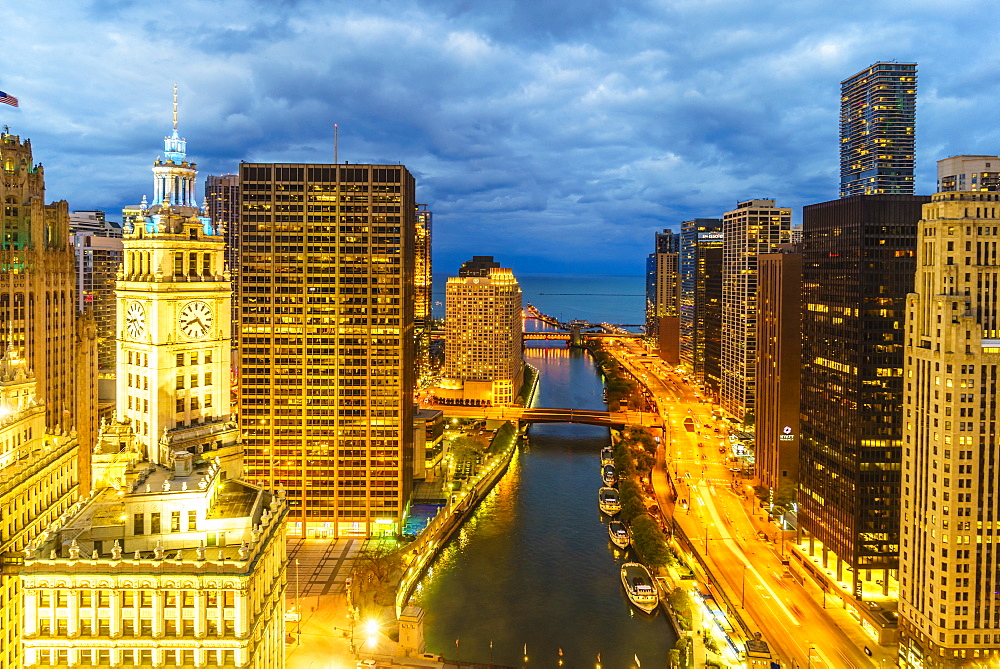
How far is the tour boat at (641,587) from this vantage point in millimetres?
94938

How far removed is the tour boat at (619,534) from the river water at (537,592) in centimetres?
158

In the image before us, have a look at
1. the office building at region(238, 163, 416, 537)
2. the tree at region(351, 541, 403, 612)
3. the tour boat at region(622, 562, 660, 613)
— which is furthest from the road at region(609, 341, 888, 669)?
the office building at region(238, 163, 416, 537)

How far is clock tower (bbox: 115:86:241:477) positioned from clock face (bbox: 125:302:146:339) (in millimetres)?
67

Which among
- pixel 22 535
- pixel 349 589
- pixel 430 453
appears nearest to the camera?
pixel 22 535

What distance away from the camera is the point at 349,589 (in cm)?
9256

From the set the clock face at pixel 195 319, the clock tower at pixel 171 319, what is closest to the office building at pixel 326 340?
the clock tower at pixel 171 319

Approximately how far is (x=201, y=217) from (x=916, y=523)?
237 feet

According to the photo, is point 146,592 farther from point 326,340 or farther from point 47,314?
point 326,340

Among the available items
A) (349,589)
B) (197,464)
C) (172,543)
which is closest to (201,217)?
(197,464)

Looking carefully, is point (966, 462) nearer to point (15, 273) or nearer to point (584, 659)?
point (584, 659)

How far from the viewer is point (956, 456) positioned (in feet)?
252

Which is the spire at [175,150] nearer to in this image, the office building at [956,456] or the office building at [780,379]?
the office building at [956,456]

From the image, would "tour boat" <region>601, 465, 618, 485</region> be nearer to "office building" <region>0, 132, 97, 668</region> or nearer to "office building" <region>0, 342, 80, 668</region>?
"office building" <region>0, 132, 97, 668</region>

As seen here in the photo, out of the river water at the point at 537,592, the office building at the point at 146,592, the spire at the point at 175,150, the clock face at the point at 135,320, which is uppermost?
the spire at the point at 175,150
